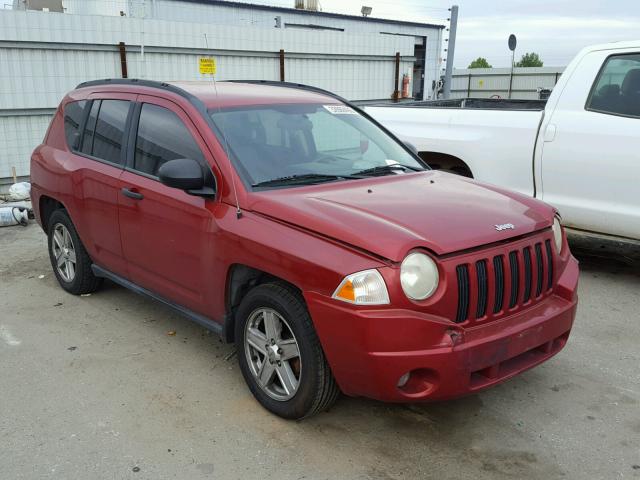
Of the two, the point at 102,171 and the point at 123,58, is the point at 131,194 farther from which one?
the point at 123,58

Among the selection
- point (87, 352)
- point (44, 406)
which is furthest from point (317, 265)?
point (87, 352)

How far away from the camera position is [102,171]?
15.1 feet

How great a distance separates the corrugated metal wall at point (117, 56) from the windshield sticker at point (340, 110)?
282 inches

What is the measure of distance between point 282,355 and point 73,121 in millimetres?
3042

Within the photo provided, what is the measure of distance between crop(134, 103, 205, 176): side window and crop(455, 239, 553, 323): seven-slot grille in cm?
174

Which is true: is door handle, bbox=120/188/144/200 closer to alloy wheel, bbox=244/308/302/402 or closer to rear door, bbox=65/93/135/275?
rear door, bbox=65/93/135/275

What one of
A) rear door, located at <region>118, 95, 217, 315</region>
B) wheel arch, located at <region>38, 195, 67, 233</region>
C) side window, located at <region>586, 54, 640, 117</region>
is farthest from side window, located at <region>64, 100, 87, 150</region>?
side window, located at <region>586, 54, 640, 117</region>

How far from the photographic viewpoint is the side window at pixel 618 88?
17.7 ft

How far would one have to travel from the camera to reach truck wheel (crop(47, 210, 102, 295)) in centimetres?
522

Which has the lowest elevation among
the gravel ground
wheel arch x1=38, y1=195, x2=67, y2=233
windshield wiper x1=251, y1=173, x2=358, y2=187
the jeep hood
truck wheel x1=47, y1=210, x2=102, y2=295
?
the gravel ground

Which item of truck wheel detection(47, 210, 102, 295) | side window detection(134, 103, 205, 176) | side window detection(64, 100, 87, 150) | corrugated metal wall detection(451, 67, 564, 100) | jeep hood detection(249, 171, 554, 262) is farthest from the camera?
corrugated metal wall detection(451, 67, 564, 100)

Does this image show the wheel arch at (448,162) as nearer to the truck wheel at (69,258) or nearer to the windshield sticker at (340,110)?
the windshield sticker at (340,110)

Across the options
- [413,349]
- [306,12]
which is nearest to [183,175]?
[413,349]

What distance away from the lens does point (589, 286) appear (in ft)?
18.5
